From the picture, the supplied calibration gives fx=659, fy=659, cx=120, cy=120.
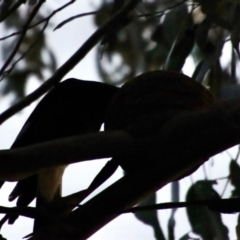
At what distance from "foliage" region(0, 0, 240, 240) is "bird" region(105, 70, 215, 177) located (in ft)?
0.56

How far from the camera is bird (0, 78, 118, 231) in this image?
1.22m

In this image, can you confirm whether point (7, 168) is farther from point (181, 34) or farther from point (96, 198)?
point (181, 34)

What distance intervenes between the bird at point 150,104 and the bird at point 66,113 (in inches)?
15.0

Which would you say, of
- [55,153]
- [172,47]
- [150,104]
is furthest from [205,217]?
[55,153]

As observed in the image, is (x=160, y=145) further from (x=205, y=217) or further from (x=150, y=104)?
(x=205, y=217)

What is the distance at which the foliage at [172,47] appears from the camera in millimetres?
1222

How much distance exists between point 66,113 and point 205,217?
0.36m

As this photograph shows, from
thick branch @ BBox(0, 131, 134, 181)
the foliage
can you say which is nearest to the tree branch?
thick branch @ BBox(0, 131, 134, 181)

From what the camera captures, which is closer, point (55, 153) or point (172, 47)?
point (55, 153)

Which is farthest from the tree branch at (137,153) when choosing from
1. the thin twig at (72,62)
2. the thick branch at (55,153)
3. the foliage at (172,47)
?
the thin twig at (72,62)

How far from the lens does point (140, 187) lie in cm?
70

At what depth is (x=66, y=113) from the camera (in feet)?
4.15

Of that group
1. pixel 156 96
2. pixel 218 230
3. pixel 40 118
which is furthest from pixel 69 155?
pixel 218 230

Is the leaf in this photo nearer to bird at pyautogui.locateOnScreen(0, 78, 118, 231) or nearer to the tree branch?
bird at pyautogui.locateOnScreen(0, 78, 118, 231)
